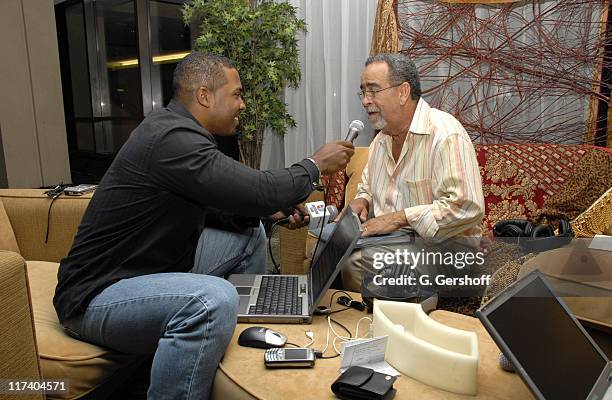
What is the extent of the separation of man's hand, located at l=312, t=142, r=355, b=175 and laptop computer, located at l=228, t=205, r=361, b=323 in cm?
14

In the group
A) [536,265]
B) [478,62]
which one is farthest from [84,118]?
[536,265]

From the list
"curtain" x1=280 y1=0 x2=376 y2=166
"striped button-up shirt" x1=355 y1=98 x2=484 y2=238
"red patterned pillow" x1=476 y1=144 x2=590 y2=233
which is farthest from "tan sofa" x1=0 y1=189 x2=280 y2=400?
"curtain" x1=280 y1=0 x2=376 y2=166

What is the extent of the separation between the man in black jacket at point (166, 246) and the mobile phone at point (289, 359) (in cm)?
13

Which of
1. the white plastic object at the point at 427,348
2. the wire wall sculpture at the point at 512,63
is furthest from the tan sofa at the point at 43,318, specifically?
the wire wall sculpture at the point at 512,63

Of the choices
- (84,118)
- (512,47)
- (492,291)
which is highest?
(512,47)

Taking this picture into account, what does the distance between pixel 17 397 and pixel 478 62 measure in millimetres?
2271

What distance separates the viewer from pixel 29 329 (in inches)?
36.5

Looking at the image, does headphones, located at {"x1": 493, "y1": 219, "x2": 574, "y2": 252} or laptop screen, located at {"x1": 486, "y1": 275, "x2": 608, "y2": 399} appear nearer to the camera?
laptop screen, located at {"x1": 486, "y1": 275, "x2": 608, "y2": 399}

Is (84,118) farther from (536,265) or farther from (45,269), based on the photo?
(536,265)

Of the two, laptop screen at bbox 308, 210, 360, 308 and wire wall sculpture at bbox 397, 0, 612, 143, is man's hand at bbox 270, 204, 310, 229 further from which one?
wire wall sculpture at bbox 397, 0, 612, 143

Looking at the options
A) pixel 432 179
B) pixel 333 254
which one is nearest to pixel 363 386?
pixel 333 254

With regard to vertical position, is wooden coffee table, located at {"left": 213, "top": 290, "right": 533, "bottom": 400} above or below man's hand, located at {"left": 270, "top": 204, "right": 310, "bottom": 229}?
below

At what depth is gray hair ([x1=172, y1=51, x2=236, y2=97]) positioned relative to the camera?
4.46 feet

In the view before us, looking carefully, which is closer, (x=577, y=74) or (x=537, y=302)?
(x=537, y=302)
